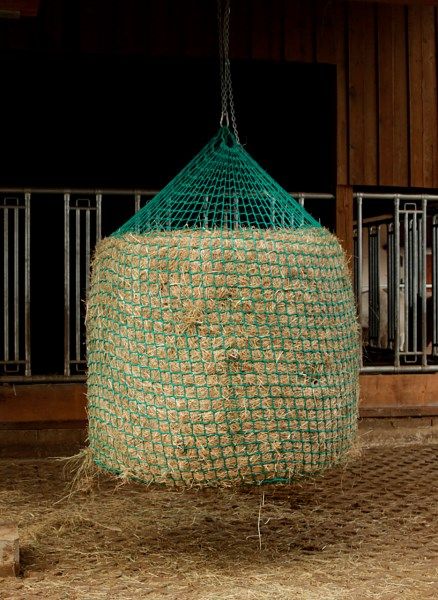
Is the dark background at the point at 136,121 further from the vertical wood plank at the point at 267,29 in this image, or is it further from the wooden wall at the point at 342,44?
the vertical wood plank at the point at 267,29

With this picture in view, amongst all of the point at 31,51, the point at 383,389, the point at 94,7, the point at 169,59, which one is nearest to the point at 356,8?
the point at 169,59

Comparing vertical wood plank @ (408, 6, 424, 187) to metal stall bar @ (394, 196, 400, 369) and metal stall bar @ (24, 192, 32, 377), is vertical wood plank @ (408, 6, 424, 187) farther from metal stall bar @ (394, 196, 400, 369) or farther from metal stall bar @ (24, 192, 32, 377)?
metal stall bar @ (24, 192, 32, 377)

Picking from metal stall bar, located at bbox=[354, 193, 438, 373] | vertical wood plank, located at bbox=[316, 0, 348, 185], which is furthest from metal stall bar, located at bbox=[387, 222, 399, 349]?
vertical wood plank, located at bbox=[316, 0, 348, 185]

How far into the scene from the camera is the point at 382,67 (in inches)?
284

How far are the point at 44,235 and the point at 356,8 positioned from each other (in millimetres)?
4393

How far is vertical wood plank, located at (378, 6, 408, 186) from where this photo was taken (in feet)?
23.6

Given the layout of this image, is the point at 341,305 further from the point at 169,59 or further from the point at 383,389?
the point at 169,59

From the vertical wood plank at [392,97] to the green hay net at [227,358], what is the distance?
3861 mm

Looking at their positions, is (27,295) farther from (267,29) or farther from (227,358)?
(227,358)

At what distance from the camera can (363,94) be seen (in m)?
7.15

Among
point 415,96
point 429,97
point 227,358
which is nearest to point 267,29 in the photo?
point 415,96

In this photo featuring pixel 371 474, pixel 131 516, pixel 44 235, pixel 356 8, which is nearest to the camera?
pixel 131 516

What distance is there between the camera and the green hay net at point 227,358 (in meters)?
3.26

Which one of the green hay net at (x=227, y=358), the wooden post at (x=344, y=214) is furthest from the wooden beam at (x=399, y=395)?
the green hay net at (x=227, y=358)
